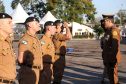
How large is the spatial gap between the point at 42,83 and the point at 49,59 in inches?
23.4

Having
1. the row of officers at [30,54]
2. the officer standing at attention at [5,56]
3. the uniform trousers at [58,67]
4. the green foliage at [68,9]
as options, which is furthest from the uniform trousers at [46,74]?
the green foliage at [68,9]

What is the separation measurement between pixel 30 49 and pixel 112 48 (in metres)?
2.11

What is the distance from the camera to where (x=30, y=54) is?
15.8ft

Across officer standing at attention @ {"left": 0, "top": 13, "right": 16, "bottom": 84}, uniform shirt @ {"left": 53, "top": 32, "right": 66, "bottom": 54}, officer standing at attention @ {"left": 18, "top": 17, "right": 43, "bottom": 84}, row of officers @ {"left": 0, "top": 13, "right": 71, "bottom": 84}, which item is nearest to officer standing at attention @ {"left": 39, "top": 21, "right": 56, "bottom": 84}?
row of officers @ {"left": 0, "top": 13, "right": 71, "bottom": 84}

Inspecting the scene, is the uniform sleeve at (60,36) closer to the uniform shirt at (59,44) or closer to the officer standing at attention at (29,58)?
the uniform shirt at (59,44)

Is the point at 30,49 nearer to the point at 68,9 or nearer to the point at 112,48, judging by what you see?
the point at 112,48

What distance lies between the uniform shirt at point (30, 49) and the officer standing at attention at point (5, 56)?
782mm

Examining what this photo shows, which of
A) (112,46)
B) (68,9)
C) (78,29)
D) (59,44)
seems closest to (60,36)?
(59,44)

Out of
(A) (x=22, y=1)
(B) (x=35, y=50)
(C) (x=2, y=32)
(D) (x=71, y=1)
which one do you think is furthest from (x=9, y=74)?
(A) (x=22, y=1)

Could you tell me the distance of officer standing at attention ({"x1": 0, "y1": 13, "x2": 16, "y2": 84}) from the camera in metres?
3.75

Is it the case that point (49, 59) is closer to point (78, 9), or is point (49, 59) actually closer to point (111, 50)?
point (111, 50)

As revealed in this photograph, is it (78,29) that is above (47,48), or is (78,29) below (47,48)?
above

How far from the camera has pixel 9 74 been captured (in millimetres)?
3801

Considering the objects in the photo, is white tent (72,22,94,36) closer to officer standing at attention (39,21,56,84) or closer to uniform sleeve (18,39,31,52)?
officer standing at attention (39,21,56,84)
